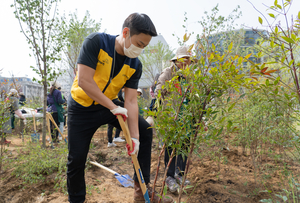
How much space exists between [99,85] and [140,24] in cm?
71

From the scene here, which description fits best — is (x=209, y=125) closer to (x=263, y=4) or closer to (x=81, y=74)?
(x=263, y=4)

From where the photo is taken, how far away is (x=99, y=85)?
6.29 feet

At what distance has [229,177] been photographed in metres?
2.81

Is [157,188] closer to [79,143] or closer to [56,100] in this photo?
[79,143]

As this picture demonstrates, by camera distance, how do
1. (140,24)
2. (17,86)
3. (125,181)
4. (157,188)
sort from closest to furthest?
(140,24), (157,188), (125,181), (17,86)

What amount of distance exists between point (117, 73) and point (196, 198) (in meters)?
1.71

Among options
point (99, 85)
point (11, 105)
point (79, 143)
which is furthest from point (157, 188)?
point (11, 105)

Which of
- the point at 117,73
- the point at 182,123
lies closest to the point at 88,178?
the point at 117,73

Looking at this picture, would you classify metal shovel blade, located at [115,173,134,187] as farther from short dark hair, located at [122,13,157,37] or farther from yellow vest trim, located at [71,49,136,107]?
short dark hair, located at [122,13,157,37]

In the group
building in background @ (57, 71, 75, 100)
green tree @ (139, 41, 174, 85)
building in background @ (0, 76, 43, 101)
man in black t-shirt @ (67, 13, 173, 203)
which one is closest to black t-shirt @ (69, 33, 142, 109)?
man in black t-shirt @ (67, 13, 173, 203)

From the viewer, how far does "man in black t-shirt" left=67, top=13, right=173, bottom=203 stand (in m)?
1.78

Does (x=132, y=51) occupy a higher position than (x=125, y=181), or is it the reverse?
(x=132, y=51)

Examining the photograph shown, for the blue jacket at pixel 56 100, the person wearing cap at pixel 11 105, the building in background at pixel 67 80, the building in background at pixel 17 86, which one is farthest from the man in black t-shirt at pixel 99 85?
the blue jacket at pixel 56 100

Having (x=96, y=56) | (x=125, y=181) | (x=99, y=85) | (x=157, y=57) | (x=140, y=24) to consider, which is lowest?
(x=125, y=181)
